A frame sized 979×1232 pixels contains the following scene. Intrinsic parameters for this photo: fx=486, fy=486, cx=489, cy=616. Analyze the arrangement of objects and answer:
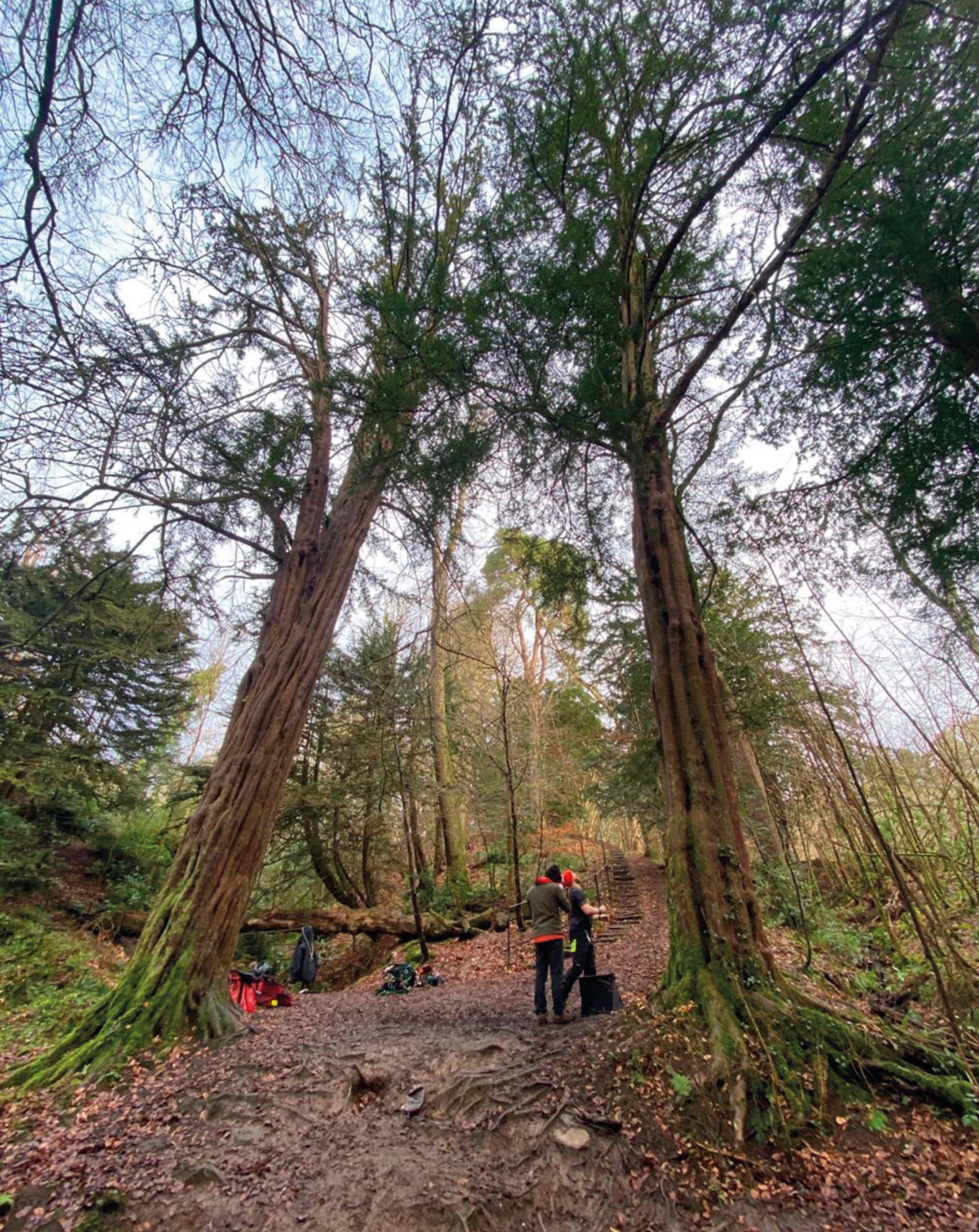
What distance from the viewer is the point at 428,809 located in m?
14.1

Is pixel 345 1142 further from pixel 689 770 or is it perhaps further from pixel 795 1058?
pixel 689 770

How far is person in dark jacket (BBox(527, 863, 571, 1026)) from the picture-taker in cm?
393

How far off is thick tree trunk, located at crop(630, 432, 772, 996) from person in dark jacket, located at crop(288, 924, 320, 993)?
19.5 feet

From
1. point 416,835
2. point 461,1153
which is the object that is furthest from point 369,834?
point 461,1153

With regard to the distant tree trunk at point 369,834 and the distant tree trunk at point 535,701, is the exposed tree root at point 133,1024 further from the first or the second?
the distant tree trunk at point 535,701

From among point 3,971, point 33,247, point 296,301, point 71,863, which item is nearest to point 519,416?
point 33,247

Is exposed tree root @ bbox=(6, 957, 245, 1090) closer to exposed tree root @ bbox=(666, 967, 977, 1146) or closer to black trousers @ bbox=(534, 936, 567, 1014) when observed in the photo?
black trousers @ bbox=(534, 936, 567, 1014)

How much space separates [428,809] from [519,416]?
12455 mm

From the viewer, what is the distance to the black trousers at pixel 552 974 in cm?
392

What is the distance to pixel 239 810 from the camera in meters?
4.21

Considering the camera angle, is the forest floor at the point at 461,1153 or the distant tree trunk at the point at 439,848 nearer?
the forest floor at the point at 461,1153

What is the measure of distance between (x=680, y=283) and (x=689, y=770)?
193 inches

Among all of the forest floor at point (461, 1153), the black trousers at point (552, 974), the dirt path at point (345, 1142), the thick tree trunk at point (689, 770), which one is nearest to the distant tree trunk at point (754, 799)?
the thick tree trunk at point (689, 770)

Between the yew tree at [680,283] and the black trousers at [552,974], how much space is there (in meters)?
1.19
